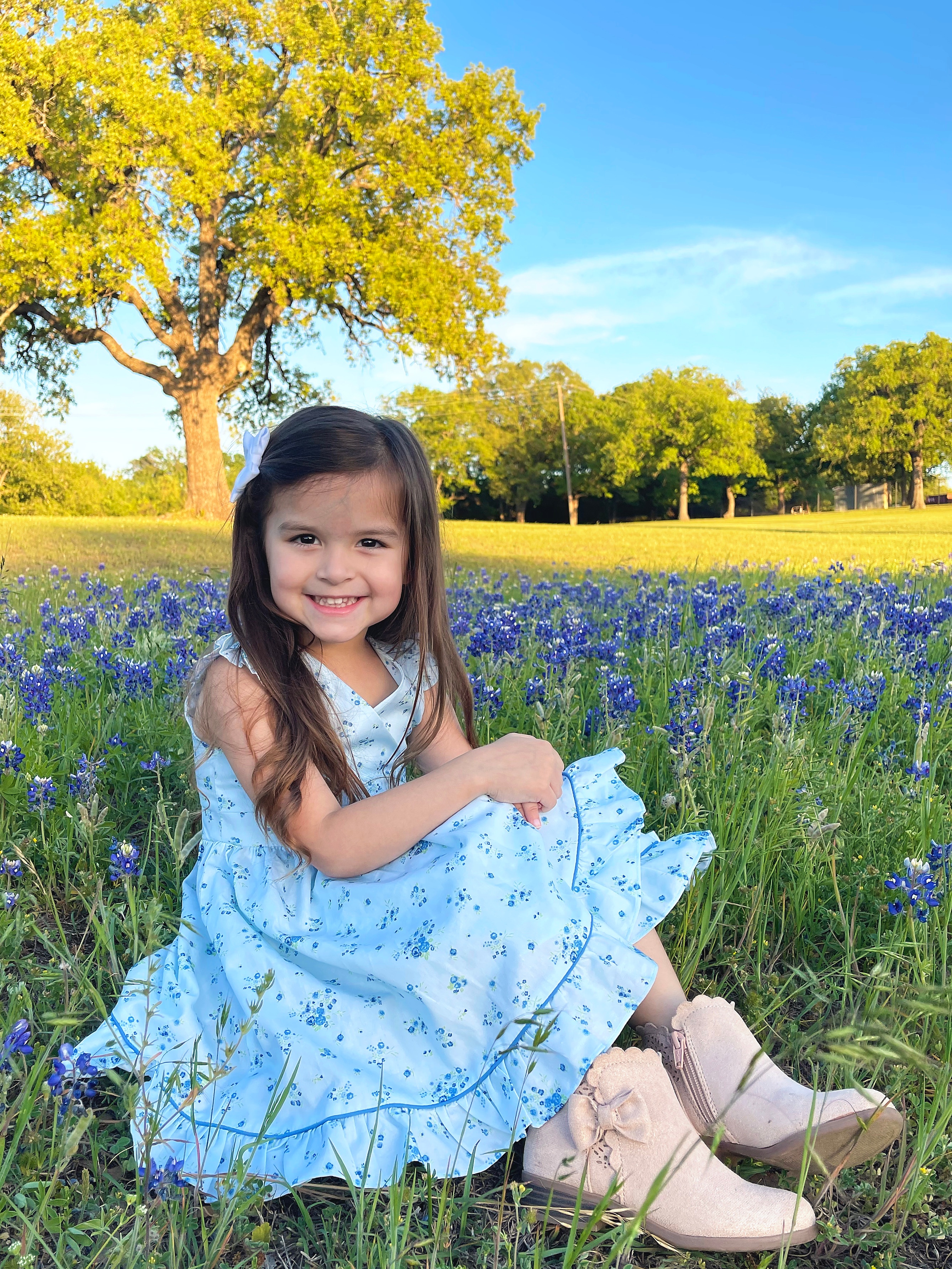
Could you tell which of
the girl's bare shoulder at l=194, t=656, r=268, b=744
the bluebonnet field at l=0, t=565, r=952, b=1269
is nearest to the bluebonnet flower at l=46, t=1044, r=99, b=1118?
the bluebonnet field at l=0, t=565, r=952, b=1269

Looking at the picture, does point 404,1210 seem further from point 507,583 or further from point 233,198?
point 233,198

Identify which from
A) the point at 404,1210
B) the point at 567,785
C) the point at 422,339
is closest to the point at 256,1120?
the point at 404,1210

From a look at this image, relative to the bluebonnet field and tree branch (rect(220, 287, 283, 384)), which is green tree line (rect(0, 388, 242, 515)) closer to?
tree branch (rect(220, 287, 283, 384))

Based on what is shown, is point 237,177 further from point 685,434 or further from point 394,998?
point 685,434

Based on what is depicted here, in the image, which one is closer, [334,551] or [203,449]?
[334,551]

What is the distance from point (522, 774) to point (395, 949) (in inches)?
18.8

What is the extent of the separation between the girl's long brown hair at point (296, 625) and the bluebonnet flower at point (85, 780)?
77 cm

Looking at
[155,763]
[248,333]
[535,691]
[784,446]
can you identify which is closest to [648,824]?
[535,691]

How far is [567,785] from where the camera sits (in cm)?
244

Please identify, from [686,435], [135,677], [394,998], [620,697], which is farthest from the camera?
[686,435]

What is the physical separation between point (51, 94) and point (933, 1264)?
Result: 83.1 ft

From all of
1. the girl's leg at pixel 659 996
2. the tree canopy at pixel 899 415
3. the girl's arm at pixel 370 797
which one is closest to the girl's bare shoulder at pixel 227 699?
the girl's arm at pixel 370 797

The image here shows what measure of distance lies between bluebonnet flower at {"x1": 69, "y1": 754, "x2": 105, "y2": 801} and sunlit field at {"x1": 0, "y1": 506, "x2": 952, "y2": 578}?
209cm

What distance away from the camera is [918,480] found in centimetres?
5138
